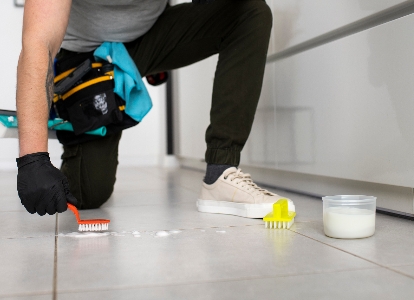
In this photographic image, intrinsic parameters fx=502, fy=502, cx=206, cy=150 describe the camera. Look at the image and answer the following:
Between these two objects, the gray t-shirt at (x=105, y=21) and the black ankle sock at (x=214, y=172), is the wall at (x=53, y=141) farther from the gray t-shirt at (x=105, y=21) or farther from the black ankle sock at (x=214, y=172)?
the black ankle sock at (x=214, y=172)

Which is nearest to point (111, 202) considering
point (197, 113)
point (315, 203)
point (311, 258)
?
point (315, 203)

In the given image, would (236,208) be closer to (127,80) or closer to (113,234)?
(113,234)

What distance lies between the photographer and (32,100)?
41.0 inches

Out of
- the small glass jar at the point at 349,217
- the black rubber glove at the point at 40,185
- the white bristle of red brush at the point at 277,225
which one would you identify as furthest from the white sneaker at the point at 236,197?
the black rubber glove at the point at 40,185

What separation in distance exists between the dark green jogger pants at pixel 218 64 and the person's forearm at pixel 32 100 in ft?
→ 1.75

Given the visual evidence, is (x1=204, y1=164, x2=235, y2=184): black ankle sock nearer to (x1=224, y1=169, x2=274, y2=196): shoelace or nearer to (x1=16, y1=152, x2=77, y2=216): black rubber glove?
(x1=224, y1=169, x2=274, y2=196): shoelace

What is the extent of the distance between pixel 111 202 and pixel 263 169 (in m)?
0.76

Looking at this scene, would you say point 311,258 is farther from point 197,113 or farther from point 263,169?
point 197,113

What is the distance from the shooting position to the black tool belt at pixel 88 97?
4.78ft

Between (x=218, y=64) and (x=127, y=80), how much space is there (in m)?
0.28

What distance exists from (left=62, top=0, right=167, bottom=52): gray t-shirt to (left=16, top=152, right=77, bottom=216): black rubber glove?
0.60 metres

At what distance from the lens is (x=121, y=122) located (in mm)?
1501

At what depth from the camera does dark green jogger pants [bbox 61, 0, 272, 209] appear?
1.47 metres

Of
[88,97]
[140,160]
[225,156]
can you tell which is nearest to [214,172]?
[225,156]
